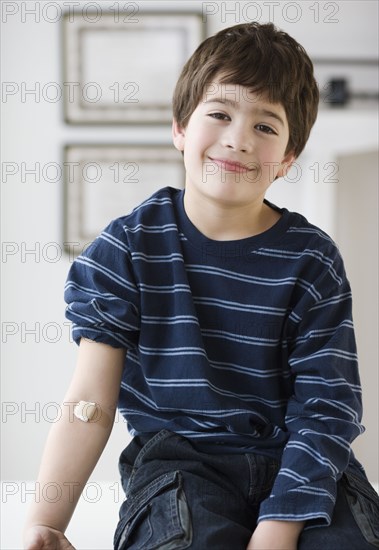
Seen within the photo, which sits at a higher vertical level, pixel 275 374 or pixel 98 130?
pixel 98 130

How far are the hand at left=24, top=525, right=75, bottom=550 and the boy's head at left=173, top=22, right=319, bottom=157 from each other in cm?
60

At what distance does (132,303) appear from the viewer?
44.3 inches

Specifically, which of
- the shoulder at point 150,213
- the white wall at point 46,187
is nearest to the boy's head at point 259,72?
the shoulder at point 150,213

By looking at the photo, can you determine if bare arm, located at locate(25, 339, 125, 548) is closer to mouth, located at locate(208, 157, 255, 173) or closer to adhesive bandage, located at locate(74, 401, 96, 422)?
adhesive bandage, located at locate(74, 401, 96, 422)

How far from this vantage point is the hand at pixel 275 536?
0.98m

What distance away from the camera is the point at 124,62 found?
2.21 metres

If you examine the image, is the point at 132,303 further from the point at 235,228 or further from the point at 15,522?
the point at 15,522

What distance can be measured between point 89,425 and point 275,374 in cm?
27

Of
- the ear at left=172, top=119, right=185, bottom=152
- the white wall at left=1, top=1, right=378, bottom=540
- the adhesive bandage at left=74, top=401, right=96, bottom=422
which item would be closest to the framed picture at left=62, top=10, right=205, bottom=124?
the white wall at left=1, top=1, right=378, bottom=540

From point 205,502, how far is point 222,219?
0.40 metres

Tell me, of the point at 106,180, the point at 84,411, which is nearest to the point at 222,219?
the point at 84,411

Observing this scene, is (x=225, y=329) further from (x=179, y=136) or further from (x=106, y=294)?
(x=179, y=136)

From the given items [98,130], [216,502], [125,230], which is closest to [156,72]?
[98,130]

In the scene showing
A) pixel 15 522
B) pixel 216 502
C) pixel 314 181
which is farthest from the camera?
pixel 314 181
